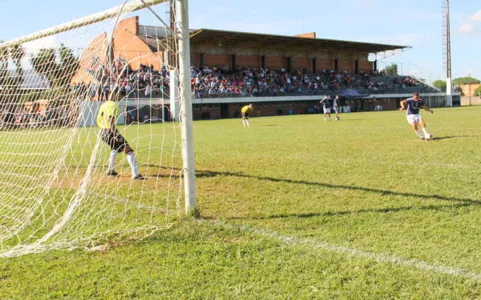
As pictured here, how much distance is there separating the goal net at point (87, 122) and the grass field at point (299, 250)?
0.63 metres

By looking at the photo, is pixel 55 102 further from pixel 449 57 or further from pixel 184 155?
pixel 449 57

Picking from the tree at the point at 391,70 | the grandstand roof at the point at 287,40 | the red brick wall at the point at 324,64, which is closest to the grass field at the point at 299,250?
the grandstand roof at the point at 287,40

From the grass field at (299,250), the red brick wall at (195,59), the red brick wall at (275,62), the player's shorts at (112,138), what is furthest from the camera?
the red brick wall at (275,62)

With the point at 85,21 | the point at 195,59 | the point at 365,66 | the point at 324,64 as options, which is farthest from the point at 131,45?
the point at 365,66

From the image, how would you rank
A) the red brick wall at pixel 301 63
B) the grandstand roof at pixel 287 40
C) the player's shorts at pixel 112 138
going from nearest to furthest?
1. the player's shorts at pixel 112 138
2. the grandstand roof at pixel 287 40
3. the red brick wall at pixel 301 63

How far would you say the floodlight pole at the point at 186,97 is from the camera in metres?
5.95

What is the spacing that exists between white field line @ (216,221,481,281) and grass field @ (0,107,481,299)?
10 millimetres

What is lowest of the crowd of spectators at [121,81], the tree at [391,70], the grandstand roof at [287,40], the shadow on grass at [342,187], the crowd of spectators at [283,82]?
the shadow on grass at [342,187]

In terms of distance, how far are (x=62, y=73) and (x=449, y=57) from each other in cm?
6969

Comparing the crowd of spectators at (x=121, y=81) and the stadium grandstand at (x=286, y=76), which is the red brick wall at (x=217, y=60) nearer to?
the stadium grandstand at (x=286, y=76)

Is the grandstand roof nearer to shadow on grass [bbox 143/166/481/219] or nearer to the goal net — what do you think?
the goal net

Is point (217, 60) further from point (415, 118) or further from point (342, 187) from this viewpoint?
point (342, 187)

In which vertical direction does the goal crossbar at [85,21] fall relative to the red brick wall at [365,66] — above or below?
below

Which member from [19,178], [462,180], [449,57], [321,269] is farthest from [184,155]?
[449,57]
